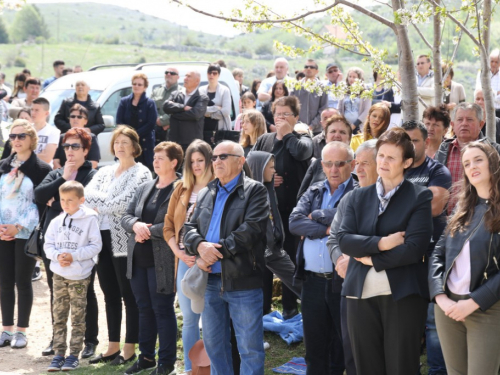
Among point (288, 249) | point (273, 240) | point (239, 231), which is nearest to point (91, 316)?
point (288, 249)

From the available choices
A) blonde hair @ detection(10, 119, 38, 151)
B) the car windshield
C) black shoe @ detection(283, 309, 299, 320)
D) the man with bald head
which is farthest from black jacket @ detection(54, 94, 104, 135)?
black shoe @ detection(283, 309, 299, 320)

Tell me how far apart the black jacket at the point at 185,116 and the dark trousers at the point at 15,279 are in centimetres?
422

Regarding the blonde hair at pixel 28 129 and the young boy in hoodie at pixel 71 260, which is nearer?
the young boy in hoodie at pixel 71 260

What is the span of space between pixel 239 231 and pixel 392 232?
1289 millimetres

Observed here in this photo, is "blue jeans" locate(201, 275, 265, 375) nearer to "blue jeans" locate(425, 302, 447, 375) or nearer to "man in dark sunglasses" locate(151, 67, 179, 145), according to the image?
"blue jeans" locate(425, 302, 447, 375)

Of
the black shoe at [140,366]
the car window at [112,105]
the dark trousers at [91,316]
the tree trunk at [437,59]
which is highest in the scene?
the tree trunk at [437,59]

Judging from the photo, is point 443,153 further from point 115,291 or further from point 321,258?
point 115,291

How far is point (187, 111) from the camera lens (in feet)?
39.8

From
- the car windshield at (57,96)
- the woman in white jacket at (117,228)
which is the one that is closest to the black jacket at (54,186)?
the woman in white jacket at (117,228)

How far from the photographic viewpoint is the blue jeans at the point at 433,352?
618cm

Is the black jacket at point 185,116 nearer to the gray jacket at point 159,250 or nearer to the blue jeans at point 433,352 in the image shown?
the gray jacket at point 159,250

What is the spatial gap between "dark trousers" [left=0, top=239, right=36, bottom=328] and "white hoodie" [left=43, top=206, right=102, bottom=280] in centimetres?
Answer: 89

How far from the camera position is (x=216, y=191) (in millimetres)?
6176

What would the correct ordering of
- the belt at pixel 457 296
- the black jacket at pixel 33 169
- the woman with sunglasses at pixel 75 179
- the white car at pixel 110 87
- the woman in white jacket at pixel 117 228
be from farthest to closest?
1. the white car at pixel 110 87
2. the black jacket at pixel 33 169
3. the woman with sunglasses at pixel 75 179
4. the woman in white jacket at pixel 117 228
5. the belt at pixel 457 296
